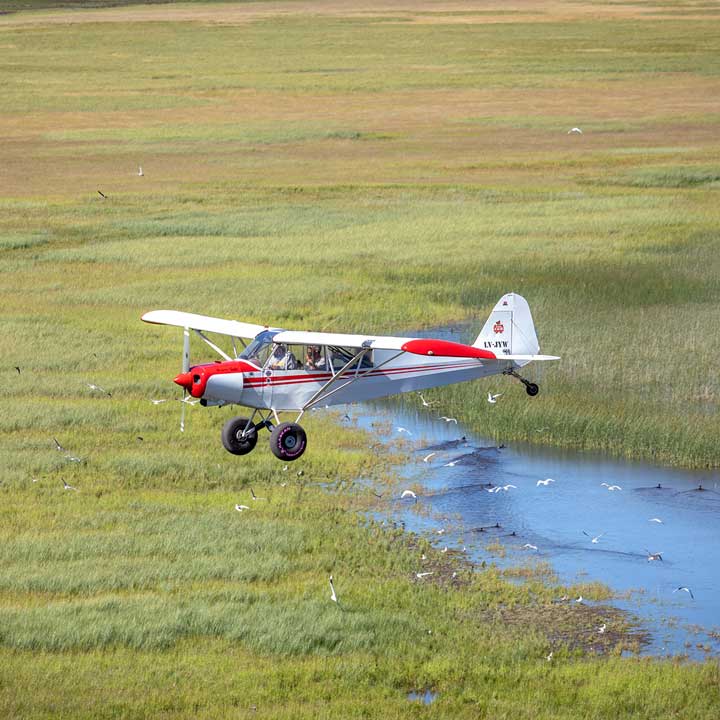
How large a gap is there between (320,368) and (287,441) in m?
1.45

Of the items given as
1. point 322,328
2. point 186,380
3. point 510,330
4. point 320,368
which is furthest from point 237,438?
point 322,328

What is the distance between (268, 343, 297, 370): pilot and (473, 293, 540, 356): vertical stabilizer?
168 inches

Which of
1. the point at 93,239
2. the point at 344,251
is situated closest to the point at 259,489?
the point at 344,251

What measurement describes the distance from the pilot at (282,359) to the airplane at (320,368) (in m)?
0.02

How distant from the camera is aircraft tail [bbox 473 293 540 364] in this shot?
2794 centimetres

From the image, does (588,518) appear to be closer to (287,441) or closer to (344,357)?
(344,357)

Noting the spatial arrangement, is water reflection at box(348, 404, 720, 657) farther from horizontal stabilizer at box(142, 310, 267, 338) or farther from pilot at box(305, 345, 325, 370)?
horizontal stabilizer at box(142, 310, 267, 338)

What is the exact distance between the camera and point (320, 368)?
26.1m

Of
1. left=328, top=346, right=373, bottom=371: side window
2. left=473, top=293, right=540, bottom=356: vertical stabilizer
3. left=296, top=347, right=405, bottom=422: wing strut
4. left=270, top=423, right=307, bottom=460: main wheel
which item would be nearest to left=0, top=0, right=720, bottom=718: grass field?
left=270, top=423, right=307, bottom=460: main wheel

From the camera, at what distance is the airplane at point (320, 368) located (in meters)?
24.7

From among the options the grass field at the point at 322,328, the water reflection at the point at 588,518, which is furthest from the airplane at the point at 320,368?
the water reflection at the point at 588,518

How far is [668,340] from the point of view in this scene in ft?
116

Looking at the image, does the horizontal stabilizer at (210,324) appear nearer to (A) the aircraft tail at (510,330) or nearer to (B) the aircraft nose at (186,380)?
(B) the aircraft nose at (186,380)

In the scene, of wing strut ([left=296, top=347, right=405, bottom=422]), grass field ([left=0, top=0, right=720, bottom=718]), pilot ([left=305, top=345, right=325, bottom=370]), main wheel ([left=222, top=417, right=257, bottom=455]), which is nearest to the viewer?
grass field ([left=0, top=0, right=720, bottom=718])
